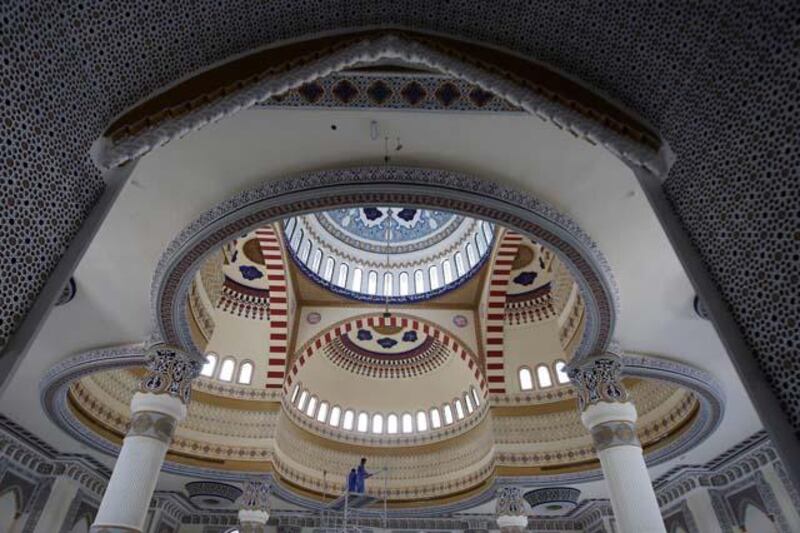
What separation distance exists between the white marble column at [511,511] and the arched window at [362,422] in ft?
16.1

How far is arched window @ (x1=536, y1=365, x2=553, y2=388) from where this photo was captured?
11.0m

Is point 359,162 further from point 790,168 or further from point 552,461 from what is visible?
point 552,461

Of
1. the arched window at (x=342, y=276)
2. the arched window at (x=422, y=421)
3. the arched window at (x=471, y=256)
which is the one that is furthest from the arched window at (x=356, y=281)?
the arched window at (x=422, y=421)

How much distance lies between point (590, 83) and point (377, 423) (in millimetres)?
12902

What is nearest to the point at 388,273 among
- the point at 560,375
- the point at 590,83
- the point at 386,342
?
the point at 386,342

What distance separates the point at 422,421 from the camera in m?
14.4

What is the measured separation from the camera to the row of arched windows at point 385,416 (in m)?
13.6

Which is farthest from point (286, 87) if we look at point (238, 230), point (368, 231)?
point (368, 231)

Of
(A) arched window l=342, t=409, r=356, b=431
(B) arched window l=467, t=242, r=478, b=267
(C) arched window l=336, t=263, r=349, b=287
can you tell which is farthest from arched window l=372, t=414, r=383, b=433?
(B) arched window l=467, t=242, r=478, b=267

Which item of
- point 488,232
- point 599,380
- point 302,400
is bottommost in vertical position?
point 599,380

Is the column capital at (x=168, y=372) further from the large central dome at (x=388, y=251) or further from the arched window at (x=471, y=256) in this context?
the arched window at (x=471, y=256)

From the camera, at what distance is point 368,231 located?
50.4 ft

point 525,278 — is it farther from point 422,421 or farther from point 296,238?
point 296,238

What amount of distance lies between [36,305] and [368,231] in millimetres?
13117
